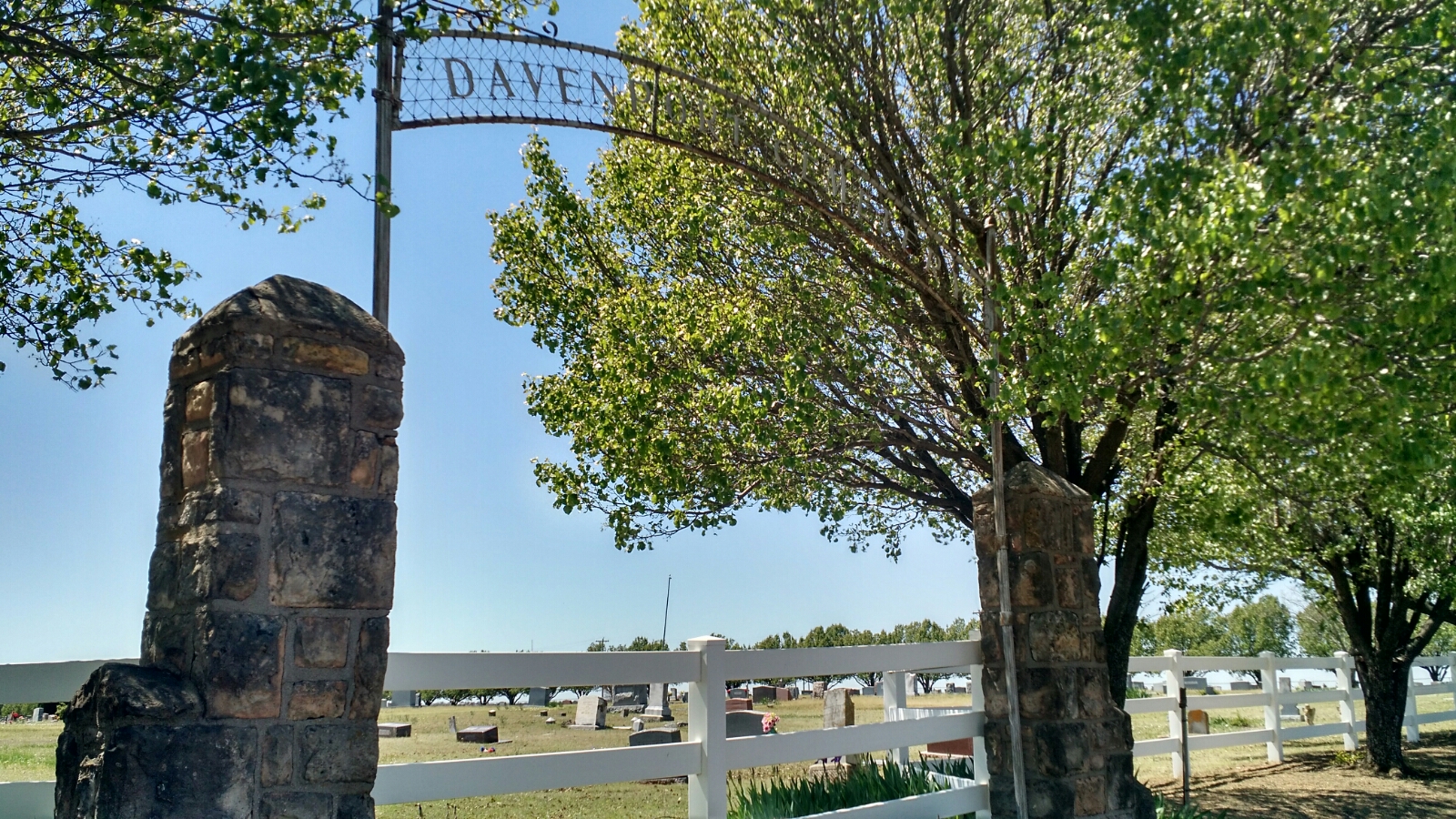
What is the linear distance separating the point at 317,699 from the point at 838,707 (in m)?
9.61

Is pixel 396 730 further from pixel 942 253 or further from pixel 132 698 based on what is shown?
pixel 132 698

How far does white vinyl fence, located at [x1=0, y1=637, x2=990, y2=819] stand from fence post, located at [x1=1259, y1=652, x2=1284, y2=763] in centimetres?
801

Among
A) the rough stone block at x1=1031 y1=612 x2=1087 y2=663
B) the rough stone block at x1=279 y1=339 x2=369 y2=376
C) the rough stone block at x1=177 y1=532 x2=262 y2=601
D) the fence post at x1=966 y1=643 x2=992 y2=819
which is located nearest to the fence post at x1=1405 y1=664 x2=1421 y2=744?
the fence post at x1=966 y1=643 x2=992 y2=819

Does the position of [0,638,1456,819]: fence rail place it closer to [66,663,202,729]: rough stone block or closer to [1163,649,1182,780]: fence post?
[66,663,202,729]: rough stone block

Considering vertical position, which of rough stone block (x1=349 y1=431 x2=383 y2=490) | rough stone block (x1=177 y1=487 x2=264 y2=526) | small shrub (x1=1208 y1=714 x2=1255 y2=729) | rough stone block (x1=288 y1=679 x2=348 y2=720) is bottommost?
small shrub (x1=1208 y1=714 x2=1255 y2=729)

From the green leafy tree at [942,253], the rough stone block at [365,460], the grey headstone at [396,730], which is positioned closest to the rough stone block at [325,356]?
the rough stone block at [365,460]

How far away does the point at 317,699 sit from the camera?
3.57m

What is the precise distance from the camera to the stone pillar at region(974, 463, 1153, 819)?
21.0 feet

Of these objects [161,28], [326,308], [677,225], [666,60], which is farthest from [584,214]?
[326,308]

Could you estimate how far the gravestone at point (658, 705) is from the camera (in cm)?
1857

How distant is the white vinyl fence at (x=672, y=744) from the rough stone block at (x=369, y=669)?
0.73m

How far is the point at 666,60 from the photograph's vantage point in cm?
905

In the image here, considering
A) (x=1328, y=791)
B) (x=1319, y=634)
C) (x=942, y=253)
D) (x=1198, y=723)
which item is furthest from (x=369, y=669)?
Answer: (x=1319, y=634)

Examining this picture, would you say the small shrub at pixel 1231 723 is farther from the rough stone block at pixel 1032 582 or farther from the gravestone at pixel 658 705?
the rough stone block at pixel 1032 582
